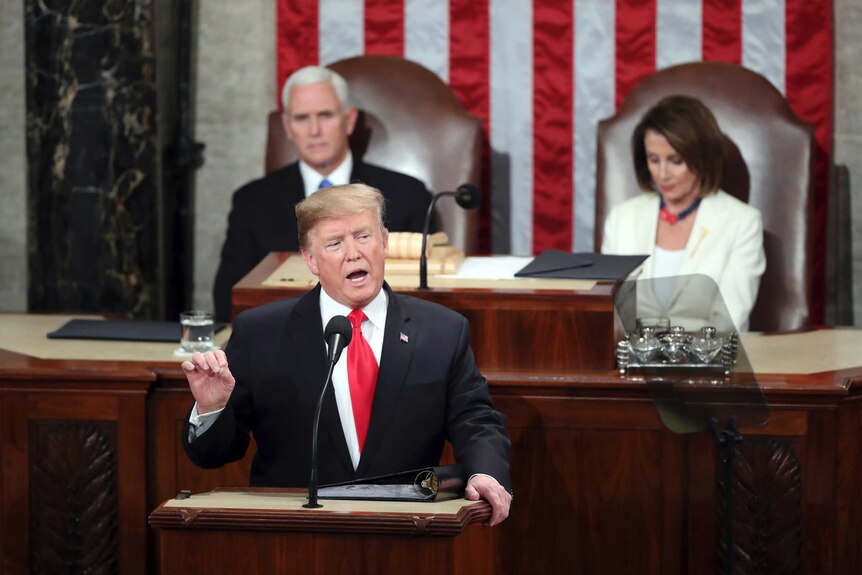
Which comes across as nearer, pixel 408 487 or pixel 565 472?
pixel 408 487

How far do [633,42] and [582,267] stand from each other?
2076 mm

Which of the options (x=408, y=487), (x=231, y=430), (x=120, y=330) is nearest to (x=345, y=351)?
(x=231, y=430)

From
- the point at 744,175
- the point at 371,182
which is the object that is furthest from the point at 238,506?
the point at 744,175

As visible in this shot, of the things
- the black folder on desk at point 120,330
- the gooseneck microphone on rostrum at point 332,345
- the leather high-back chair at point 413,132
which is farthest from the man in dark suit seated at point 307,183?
the gooseneck microphone on rostrum at point 332,345

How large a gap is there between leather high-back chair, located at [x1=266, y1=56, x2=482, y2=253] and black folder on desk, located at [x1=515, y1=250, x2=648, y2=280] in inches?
52.2

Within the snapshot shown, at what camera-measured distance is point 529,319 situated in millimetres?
4199

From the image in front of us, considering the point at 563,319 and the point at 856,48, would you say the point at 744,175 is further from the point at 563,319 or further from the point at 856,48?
the point at 563,319

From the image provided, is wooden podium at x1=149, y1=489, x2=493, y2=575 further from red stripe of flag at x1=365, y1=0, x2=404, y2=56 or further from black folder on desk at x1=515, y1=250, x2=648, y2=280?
red stripe of flag at x1=365, y1=0, x2=404, y2=56

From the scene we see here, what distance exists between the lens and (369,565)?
292cm

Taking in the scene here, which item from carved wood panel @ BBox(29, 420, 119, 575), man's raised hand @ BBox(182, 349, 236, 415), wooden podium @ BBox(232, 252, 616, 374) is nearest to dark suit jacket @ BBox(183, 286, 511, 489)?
man's raised hand @ BBox(182, 349, 236, 415)

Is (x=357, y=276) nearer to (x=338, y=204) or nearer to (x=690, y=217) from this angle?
(x=338, y=204)

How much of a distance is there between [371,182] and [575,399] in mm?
1847

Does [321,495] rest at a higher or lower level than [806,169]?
→ lower

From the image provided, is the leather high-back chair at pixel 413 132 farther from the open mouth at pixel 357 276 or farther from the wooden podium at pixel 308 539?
the wooden podium at pixel 308 539
